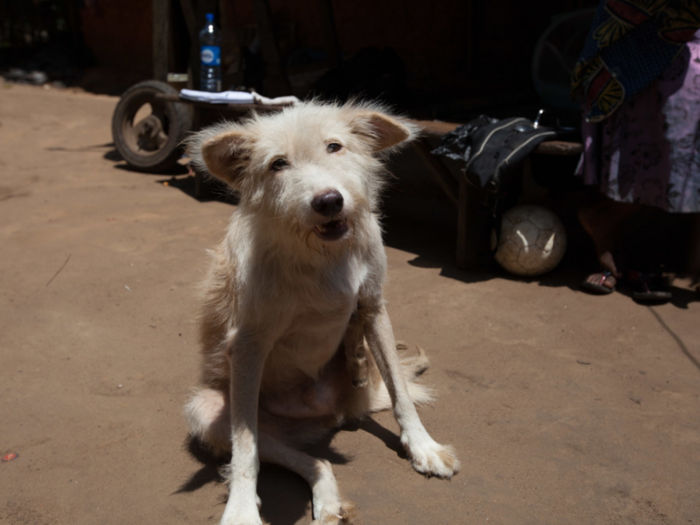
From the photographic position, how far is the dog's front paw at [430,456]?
2.47 m

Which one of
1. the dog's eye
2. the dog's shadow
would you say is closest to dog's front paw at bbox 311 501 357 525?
the dog's shadow

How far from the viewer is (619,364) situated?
3373 mm

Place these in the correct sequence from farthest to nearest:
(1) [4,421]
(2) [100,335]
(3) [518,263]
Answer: (3) [518,263]
(2) [100,335]
(1) [4,421]

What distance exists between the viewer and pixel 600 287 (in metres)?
4.20

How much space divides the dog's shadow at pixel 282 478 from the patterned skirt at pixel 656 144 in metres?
2.45

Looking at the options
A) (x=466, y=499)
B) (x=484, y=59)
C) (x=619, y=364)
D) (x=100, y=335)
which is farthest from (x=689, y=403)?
(x=484, y=59)

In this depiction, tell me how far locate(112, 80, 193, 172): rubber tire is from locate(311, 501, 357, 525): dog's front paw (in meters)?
5.86

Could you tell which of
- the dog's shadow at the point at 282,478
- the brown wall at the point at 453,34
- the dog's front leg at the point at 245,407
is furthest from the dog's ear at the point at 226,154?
the brown wall at the point at 453,34

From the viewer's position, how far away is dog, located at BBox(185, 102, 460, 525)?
2.16 m

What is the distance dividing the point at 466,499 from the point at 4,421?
7.45 feet

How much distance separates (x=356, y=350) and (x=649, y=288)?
2.50m

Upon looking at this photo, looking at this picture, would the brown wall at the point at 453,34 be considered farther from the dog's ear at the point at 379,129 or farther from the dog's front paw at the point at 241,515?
the dog's front paw at the point at 241,515

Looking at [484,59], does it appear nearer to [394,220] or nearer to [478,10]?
[478,10]

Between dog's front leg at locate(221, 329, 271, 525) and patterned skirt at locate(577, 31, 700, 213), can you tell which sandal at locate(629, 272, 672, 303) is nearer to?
patterned skirt at locate(577, 31, 700, 213)
